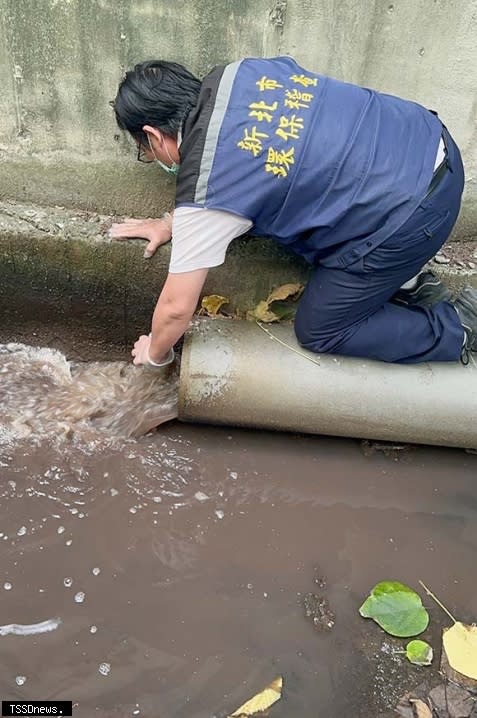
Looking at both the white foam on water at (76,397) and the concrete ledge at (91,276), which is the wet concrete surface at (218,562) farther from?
the concrete ledge at (91,276)

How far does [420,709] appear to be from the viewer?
223 centimetres

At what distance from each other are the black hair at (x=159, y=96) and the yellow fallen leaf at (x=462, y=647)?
2090mm

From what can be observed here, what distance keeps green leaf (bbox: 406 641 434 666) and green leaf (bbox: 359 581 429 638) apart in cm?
4

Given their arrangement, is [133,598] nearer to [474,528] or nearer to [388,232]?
[474,528]

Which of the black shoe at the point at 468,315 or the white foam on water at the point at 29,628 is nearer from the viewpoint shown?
the white foam on water at the point at 29,628

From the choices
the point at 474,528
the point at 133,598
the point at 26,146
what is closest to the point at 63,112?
the point at 26,146

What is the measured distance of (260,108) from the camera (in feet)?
7.57

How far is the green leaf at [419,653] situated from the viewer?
2.37 meters

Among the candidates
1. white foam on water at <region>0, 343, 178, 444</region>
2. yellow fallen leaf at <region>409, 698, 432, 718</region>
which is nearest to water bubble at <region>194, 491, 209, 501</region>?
white foam on water at <region>0, 343, 178, 444</region>

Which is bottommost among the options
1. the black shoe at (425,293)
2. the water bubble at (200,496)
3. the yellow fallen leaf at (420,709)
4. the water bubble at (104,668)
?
the yellow fallen leaf at (420,709)

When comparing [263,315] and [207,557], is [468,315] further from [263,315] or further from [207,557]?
[207,557]

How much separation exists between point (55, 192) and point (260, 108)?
120cm

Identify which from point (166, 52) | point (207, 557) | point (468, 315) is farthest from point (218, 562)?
point (166, 52)

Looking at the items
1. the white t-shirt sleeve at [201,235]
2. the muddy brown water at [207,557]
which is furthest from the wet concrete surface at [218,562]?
the white t-shirt sleeve at [201,235]
